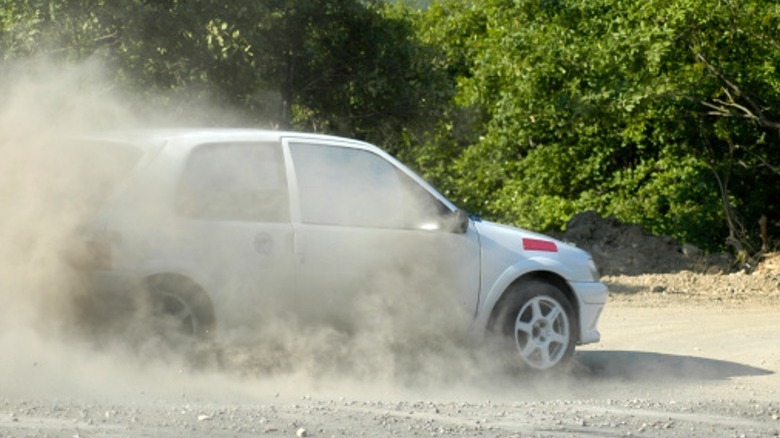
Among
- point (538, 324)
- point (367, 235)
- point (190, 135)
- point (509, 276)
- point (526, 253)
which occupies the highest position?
point (190, 135)

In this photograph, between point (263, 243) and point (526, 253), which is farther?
point (526, 253)

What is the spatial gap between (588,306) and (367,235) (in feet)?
6.35

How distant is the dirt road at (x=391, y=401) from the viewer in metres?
7.36

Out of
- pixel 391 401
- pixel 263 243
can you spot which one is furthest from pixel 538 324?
pixel 263 243

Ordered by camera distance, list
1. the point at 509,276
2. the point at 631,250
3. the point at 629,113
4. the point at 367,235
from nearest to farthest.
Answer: the point at 367,235
the point at 509,276
the point at 631,250
the point at 629,113

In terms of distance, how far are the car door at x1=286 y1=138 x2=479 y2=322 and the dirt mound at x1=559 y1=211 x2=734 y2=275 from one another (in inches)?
490

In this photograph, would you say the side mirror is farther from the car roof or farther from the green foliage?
the green foliage

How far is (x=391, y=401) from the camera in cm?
893

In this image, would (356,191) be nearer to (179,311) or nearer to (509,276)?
(509,276)

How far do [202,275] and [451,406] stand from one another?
1794 mm

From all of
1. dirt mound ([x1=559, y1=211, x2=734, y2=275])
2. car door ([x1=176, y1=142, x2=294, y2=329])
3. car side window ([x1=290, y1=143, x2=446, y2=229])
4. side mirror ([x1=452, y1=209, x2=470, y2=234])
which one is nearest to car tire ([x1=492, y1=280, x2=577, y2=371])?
side mirror ([x1=452, y1=209, x2=470, y2=234])

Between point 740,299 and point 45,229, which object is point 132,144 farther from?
point 740,299

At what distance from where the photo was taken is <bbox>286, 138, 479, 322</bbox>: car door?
9516 millimetres

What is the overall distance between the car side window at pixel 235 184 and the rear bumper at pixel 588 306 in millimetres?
2481
